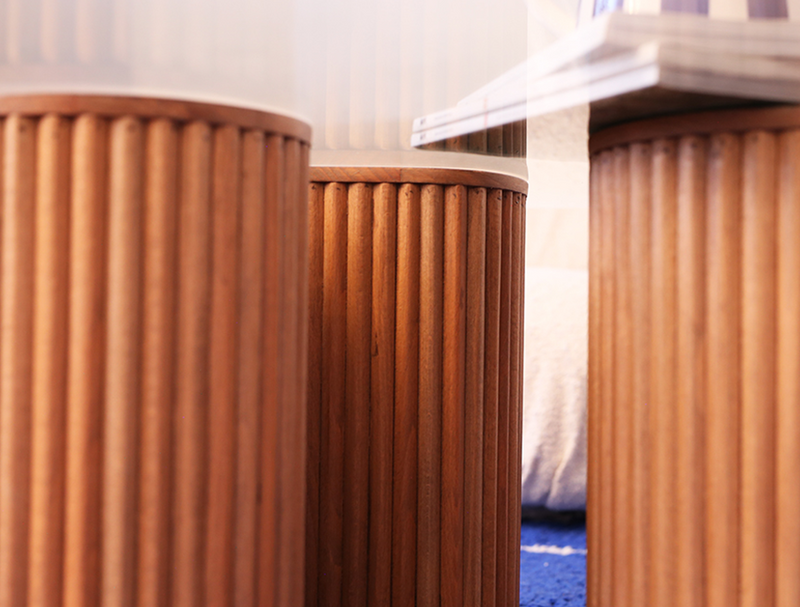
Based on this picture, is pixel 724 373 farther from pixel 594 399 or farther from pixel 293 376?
pixel 293 376

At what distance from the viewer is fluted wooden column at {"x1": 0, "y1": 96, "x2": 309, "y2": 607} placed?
566 mm

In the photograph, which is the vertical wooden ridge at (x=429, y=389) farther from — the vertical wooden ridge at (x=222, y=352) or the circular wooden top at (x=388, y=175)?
the vertical wooden ridge at (x=222, y=352)

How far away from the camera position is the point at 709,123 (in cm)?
64

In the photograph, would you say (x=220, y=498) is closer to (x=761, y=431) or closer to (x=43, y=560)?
(x=43, y=560)

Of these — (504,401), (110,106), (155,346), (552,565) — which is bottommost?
(552,565)

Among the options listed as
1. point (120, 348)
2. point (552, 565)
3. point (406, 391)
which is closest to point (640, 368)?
point (406, 391)

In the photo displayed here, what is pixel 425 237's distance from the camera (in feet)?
3.06

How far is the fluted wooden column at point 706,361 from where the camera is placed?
618mm

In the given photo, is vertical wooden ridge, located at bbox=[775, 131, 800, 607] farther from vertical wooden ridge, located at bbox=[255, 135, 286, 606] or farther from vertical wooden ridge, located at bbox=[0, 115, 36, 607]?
vertical wooden ridge, located at bbox=[0, 115, 36, 607]

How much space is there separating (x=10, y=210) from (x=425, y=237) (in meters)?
0.49

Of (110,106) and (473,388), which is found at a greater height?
(110,106)

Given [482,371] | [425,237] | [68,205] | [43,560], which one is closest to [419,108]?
[425,237]

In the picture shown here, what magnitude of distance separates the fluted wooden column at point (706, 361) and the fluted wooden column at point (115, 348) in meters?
0.36

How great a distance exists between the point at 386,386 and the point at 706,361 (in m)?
0.40
